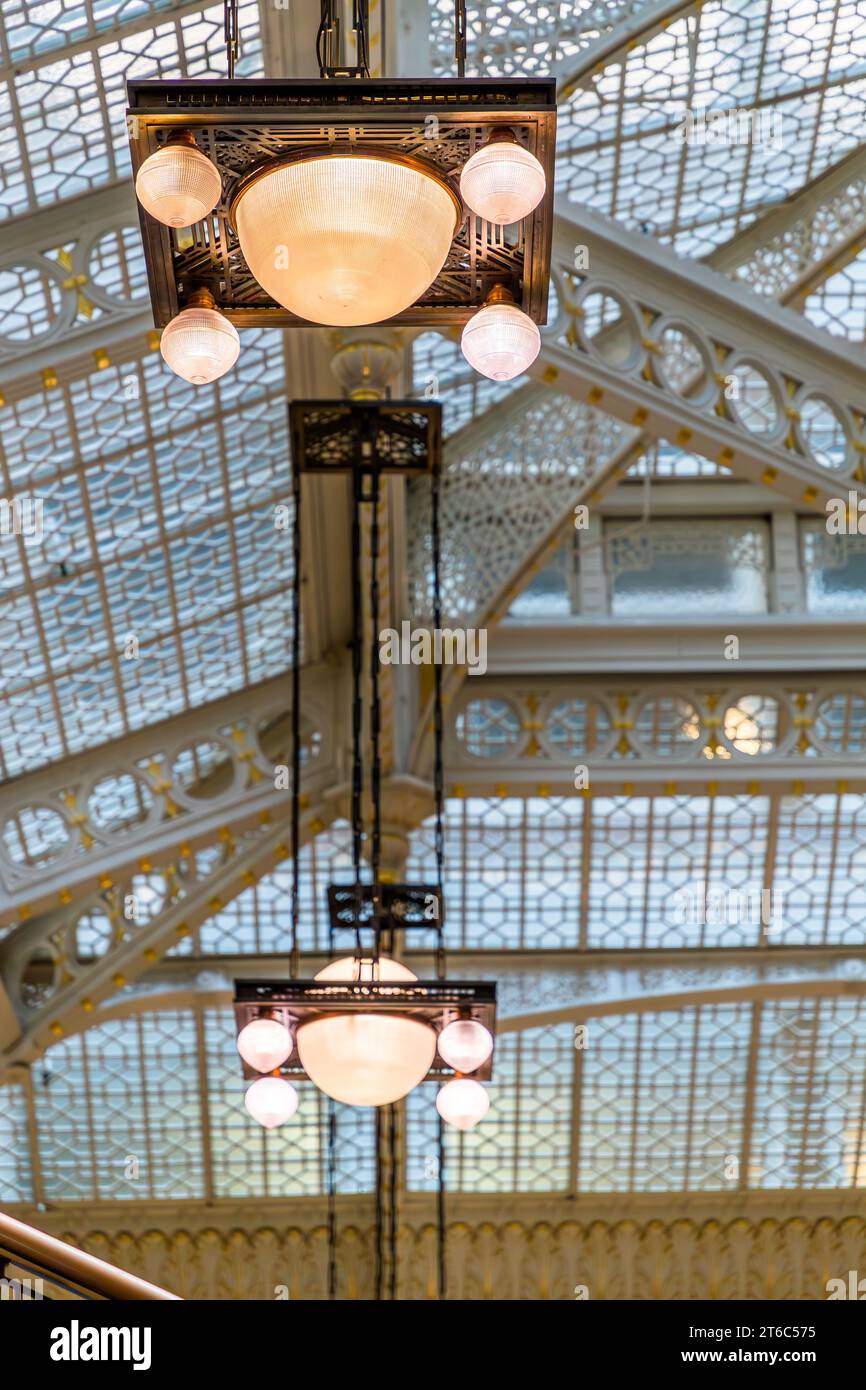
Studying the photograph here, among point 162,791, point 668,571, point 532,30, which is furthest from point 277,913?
point 532,30

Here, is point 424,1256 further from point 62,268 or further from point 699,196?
point 62,268

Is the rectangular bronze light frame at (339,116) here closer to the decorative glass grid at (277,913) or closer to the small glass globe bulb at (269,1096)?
the small glass globe bulb at (269,1096)

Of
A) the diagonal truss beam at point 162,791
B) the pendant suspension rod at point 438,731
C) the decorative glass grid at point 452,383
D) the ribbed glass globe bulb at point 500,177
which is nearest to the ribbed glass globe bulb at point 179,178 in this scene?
the ribbed glass globe bulb at point 500,177

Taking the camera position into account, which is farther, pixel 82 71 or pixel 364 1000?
pixel 82 71

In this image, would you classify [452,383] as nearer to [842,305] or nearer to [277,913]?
[842,305]

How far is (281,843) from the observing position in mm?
12656

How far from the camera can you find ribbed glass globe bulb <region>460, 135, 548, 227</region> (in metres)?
5.02

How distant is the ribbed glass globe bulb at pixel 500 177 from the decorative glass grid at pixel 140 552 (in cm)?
569

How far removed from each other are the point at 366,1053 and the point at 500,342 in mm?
3875

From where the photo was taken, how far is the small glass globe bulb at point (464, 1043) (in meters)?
8.50

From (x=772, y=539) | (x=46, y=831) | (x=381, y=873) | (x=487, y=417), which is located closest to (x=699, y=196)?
(x=487, y=417)

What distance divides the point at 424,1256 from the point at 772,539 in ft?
23.2

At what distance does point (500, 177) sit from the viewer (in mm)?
5027

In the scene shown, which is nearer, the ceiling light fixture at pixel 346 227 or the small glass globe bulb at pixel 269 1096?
the ceiling light fixture at pixel 346 227
